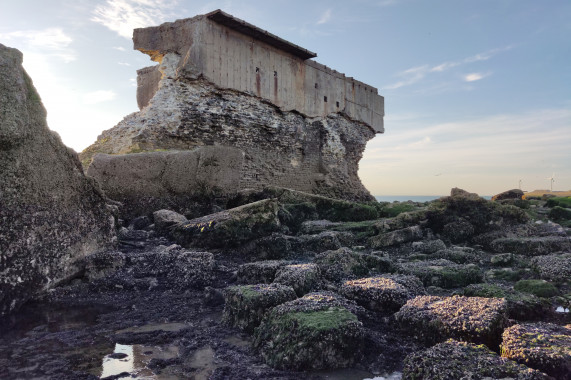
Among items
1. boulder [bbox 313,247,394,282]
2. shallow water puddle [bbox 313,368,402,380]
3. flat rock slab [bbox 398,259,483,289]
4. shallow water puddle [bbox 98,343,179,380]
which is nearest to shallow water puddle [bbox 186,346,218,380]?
shallow water puddle [bbox 98,343,179,380]

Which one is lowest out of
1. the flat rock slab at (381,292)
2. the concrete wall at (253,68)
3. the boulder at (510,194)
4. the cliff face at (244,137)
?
the flat rock slab at (381,292)

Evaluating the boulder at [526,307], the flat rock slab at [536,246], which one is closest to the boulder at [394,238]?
the flat rock slab at [536,246]

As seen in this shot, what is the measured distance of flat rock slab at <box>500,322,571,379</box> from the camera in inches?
75.5

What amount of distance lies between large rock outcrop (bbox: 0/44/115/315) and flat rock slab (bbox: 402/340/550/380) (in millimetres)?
2816

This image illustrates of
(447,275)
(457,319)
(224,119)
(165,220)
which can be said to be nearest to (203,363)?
(457,319)

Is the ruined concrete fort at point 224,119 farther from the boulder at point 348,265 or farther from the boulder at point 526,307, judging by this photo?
the boulder at point 526,307

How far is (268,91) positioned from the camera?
11141 mm

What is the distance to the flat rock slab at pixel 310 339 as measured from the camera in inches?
88.3

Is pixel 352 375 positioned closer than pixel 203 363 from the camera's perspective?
Yes

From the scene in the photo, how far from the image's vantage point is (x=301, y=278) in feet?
10.8

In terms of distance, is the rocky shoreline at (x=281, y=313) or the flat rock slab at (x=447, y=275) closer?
the rocky shoreline at (x=281, y=313)

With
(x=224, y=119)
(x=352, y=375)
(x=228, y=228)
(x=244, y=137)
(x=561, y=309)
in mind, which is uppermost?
(x=224, y=119)

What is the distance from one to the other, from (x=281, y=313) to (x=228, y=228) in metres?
2.38

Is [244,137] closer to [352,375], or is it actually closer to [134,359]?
[134,359]
